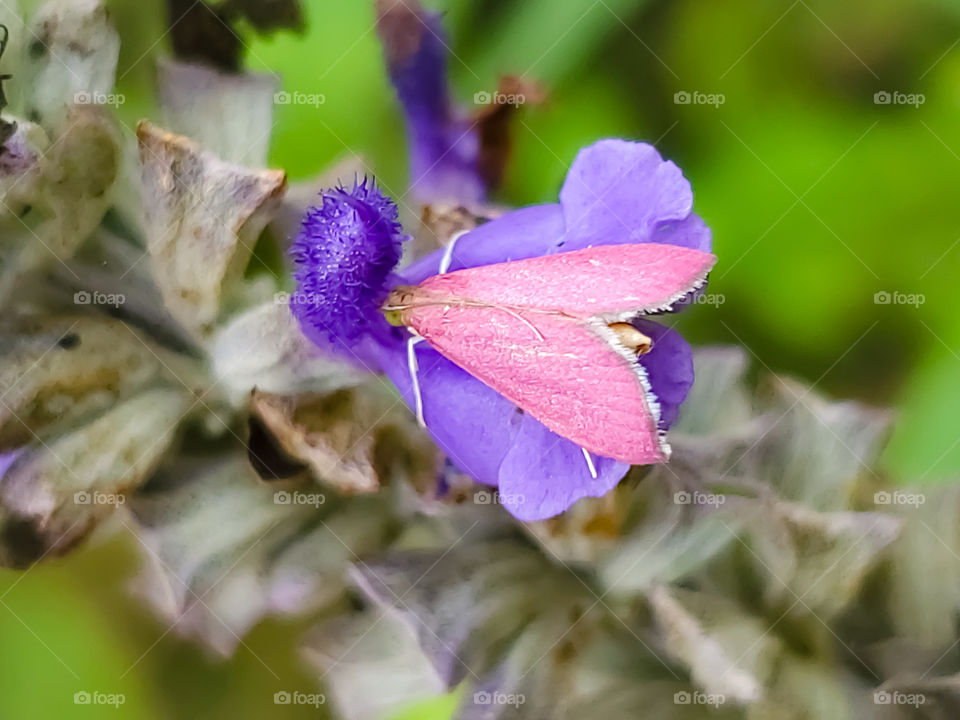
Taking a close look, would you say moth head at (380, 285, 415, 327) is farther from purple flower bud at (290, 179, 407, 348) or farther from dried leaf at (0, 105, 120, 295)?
dried leaf at (0, 105, 120, 295)

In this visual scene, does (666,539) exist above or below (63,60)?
below

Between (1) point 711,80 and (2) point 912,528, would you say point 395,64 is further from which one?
(2) point 912,528
